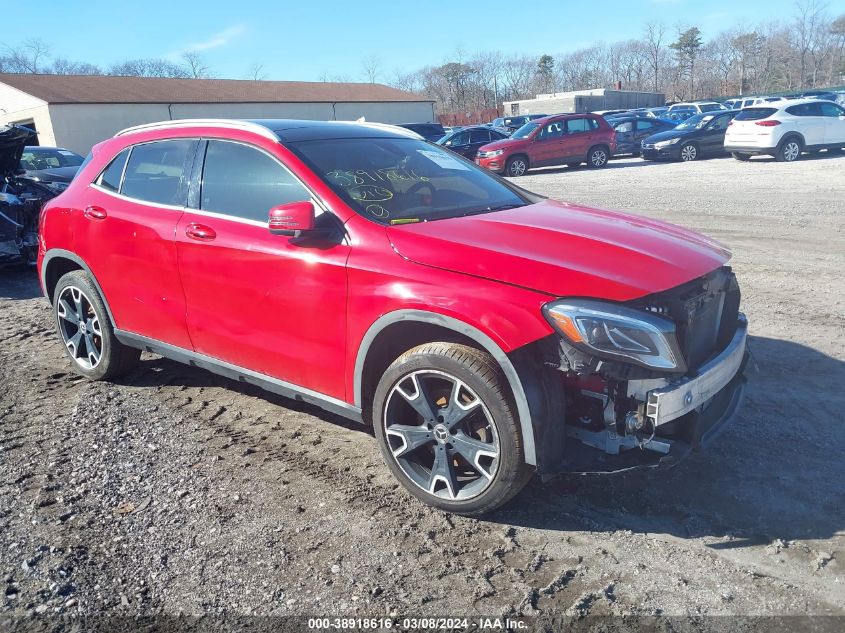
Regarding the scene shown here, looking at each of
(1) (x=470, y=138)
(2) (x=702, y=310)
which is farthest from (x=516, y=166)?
(2) (x=702, y=310)

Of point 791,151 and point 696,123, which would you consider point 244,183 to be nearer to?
point 791,151

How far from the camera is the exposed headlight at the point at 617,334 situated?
2.88 m

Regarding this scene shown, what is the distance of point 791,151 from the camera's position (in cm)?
1938

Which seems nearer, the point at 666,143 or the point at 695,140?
the point at 695,140

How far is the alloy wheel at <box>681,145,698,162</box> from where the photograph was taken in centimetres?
2216

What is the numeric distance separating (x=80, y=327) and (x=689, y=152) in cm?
2091

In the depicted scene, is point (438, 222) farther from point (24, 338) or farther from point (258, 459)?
point (24, 338)

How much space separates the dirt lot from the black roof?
70.2 inches

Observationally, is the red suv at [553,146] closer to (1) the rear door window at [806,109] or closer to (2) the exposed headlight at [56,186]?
(1) the rear door window at [806,109]

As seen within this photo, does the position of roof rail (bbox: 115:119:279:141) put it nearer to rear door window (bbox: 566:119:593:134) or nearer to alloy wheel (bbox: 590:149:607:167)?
rear door window (bbox: 566:119:593:134)

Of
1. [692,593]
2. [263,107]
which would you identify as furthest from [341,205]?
[263,107]

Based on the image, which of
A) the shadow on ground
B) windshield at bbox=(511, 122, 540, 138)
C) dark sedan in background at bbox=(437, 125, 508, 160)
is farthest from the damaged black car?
dark sedan in background at bbox=(437, 125, 508, 160)

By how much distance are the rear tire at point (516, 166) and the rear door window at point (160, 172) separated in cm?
1779

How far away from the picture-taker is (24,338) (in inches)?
262
